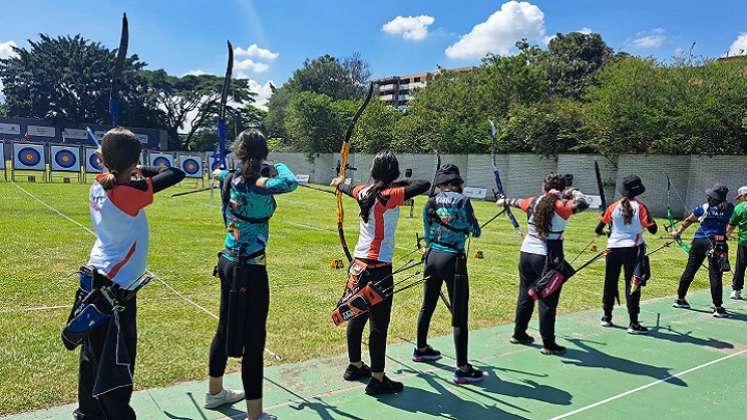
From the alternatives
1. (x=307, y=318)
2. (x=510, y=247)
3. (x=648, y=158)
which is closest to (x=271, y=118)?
(x=648, y=158)

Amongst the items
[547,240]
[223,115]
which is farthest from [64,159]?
[547,240]

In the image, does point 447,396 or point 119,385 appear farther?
point 447,396

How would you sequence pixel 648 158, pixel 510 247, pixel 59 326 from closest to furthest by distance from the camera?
1. pixel 59 326
2. pixel 510 247
3. pixel 648 158

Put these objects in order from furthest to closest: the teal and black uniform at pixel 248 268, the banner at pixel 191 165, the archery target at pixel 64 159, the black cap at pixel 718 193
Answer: the banner at pixel 191 165 < the archery target at pixel 64 159 < the black cap at pixel 718 193 < the teal and black uniform at pixel 248 268

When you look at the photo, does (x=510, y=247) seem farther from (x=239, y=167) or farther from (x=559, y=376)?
(x=239, y=167)

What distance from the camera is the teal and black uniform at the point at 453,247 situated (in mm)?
4129

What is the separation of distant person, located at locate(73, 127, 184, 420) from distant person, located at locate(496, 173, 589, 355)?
331cm

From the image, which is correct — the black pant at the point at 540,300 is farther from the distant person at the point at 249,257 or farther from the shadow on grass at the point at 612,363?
the distant person at the point at 249,257

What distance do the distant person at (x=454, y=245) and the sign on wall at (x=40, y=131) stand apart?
194ft

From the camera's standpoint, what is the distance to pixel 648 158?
922 inches

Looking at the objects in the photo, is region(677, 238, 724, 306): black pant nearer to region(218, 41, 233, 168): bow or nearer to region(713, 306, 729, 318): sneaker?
region(713, 306, 729, 318): sneaker

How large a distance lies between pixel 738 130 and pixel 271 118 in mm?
55444

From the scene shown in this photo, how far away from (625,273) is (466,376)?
2.72 meters

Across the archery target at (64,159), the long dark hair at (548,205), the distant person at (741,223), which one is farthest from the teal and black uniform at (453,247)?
the archery target at (64,159)
